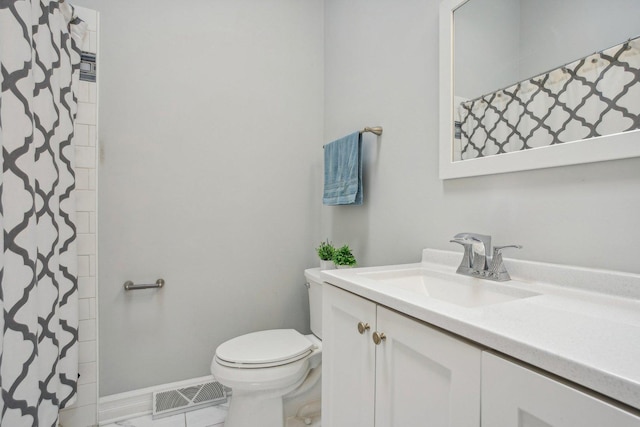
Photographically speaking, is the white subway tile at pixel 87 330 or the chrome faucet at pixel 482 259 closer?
the chrome faucet at pixel 482 259

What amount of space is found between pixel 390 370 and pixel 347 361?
0.20m

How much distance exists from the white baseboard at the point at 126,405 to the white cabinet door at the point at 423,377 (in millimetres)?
1361

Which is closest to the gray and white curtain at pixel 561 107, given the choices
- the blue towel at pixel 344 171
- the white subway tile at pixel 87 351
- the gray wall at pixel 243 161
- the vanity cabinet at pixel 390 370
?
the gray wall at pixel 243 161

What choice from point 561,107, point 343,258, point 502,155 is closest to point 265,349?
point 343,258

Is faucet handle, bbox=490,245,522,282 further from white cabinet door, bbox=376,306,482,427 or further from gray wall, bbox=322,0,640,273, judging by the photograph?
white cabinet door, bbox=376,306,482,427

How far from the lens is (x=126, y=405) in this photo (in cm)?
154

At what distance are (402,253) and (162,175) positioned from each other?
4.20 feet

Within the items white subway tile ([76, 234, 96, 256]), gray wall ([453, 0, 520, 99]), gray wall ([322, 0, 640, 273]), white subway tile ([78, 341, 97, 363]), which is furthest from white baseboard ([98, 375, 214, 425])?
gray wall ([453, 0, 520, 99])

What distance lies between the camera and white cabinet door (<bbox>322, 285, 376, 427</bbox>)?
81cm

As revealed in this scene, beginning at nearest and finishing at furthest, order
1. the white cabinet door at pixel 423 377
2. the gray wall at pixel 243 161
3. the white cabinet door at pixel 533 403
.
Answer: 1. the white cabinet door at pixel 533 403
2. the white cabinet door at pixel 423 377
3. the gray wall at pixel 243 161

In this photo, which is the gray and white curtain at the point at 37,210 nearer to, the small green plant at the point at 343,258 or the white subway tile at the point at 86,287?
the white subway tile at the point at 86,287

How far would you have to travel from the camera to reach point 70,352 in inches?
49.3

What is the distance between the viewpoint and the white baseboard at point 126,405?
150cm

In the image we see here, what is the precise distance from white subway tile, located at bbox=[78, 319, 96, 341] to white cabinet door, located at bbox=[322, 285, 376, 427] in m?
1.14
